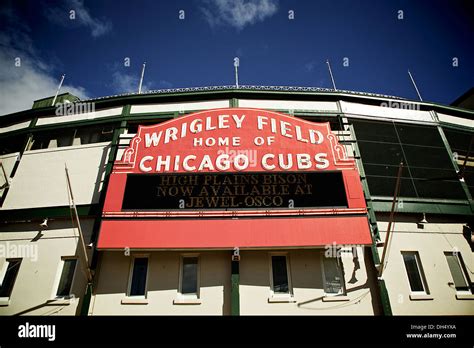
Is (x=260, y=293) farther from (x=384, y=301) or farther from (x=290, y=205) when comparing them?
(x=384, y=301)

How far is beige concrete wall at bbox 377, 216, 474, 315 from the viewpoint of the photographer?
9867 mm

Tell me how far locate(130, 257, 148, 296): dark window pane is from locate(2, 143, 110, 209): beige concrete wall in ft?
12.1

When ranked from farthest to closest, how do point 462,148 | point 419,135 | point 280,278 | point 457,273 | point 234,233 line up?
point 462,148, point 419,135, point 457,273, point 280,278, point 234,233

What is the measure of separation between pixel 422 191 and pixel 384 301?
5.74 meters

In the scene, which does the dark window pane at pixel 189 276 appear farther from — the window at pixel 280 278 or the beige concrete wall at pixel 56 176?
the beige concrete wall at pixel 56 176

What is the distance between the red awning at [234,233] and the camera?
32.0 feet

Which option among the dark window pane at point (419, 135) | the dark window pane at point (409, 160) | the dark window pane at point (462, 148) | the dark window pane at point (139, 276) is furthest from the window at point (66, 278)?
the dark window pane at point (462, 148)

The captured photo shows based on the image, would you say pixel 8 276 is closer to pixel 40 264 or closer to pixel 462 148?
pixel 40 264

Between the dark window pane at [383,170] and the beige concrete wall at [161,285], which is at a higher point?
the dark window pane at [383,170]

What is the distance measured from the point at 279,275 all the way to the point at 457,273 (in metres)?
7.46

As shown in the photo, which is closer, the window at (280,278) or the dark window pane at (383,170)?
the window at (280,278)

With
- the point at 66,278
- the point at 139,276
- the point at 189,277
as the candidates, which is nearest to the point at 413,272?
the point at 189,277

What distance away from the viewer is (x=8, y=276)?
11.2 m

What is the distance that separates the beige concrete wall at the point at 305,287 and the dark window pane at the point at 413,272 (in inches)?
67.8
